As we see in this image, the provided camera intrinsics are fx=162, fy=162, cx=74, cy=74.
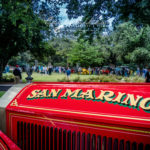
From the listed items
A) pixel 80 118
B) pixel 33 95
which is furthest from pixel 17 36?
pixel 80 118

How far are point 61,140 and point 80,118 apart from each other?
37 cm

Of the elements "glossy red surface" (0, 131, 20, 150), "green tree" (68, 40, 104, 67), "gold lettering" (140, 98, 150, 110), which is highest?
"green tree" (68, 40, 104, 67)

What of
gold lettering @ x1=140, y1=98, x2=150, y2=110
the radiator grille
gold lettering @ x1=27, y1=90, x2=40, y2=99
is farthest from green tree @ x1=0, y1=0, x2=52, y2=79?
gold lettering @ x1=140, y1=98, x2=150, y2=110

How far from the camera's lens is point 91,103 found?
5.61 ft

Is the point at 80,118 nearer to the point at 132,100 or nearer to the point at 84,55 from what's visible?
the point at 132,100

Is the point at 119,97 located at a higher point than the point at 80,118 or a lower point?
higher

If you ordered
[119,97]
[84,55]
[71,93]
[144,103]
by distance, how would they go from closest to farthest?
1. [144,103]
2. [119,97]
3. [71,93]
4. [84,55]

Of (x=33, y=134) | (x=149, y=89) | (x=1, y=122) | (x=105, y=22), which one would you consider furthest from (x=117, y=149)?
(x=105, y=22)

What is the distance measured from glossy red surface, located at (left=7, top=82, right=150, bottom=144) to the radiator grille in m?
0.06

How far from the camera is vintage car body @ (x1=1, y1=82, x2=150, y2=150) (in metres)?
1.42

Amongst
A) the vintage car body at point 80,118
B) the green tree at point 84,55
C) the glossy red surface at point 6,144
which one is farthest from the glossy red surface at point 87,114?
the green tree at point 84,55

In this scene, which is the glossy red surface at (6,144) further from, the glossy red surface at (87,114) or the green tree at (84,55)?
the green tree at (84,55)

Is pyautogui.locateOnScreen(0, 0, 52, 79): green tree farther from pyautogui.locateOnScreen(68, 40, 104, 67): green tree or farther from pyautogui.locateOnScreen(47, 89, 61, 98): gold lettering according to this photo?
pyautogui.locateOnScreen(68, 40, 104, 67): green tree

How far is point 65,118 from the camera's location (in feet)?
5.44
